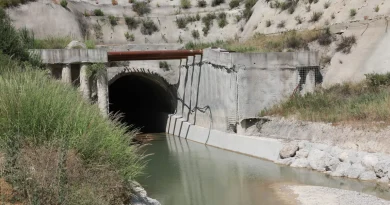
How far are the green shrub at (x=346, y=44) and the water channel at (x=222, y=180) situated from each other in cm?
809

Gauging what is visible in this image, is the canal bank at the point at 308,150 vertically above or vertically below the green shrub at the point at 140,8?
below

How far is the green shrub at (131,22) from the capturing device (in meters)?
37.8

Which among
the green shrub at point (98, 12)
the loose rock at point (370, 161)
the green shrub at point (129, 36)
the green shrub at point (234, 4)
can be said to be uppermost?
the green shrub at point (234, 4)

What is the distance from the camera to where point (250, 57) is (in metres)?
→ 22.2

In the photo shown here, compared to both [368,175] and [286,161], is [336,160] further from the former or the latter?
[286,161]

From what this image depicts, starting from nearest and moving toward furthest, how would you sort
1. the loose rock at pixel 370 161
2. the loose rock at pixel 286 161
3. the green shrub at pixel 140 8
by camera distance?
the loose rock at pixel 370 161, the loose rock at pixel 286 161, the green shrub at pixel 140 8

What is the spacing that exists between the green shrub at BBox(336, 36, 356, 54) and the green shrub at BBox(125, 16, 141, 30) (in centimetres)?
1856

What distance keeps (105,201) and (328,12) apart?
931 inches

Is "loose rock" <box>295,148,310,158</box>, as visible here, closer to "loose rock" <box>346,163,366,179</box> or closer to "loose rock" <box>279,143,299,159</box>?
"loose rock" <box>279,143,299,159</box>

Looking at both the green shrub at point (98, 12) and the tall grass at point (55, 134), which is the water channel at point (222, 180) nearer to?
the tall grass at point (55, 134)

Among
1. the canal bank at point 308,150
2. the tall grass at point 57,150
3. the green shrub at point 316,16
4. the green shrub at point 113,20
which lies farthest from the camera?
the green shrub at point 113,20

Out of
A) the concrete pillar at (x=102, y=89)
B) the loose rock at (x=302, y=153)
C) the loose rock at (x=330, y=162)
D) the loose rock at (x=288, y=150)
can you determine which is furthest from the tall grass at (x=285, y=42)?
the loose rock at (x=330, y=162)

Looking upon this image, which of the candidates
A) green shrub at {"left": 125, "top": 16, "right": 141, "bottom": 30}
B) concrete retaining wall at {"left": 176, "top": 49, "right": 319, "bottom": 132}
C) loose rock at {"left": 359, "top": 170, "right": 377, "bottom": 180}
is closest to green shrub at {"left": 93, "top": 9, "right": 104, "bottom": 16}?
green shrub at {"left": 125, "top": 16, "right": 141, "bottom": 30}

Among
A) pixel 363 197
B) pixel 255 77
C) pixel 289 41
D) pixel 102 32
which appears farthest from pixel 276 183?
pixel 102 32
